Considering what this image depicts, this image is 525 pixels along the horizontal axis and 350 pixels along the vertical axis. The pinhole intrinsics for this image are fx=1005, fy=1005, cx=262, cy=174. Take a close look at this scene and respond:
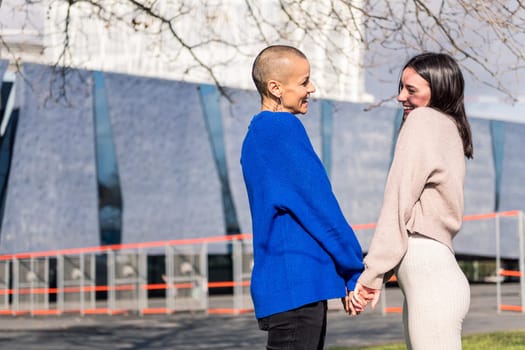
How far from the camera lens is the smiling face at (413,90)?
3592mm

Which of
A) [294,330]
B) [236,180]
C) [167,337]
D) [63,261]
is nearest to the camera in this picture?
[294,330]

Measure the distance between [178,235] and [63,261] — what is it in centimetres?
1370

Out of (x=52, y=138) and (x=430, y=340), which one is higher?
(x=52, y=138)

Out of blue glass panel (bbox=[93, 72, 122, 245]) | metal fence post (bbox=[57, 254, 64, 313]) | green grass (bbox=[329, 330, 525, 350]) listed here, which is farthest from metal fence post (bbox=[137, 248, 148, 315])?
blue glass panel (bbox=[93, 72, 122, 245])

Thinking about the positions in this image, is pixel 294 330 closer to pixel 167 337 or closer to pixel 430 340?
pixel 430 340

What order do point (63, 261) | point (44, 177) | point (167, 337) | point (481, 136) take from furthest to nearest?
1. point (481, 136)
2. point (44, 177)
3. point (63, 261)
4. point (167, 337)

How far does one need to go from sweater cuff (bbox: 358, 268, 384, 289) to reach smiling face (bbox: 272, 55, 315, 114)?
593 mm

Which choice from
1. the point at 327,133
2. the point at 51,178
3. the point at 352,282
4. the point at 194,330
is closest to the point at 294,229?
the point at 352,282

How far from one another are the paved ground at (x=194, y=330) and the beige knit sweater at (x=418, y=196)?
326 inches

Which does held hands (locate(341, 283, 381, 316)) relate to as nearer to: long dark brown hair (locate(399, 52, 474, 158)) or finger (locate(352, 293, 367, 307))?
finger (locate(352, 293, 367, 307))

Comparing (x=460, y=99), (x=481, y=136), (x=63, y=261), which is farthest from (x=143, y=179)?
(x=460, y=99)

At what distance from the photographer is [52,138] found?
1380 inches

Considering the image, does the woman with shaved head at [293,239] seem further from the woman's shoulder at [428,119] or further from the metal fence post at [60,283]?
the metal fence post at [60,283]

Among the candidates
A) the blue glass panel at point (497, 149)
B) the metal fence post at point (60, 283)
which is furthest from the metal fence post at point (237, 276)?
the blue glass panel at point (497, 149)
